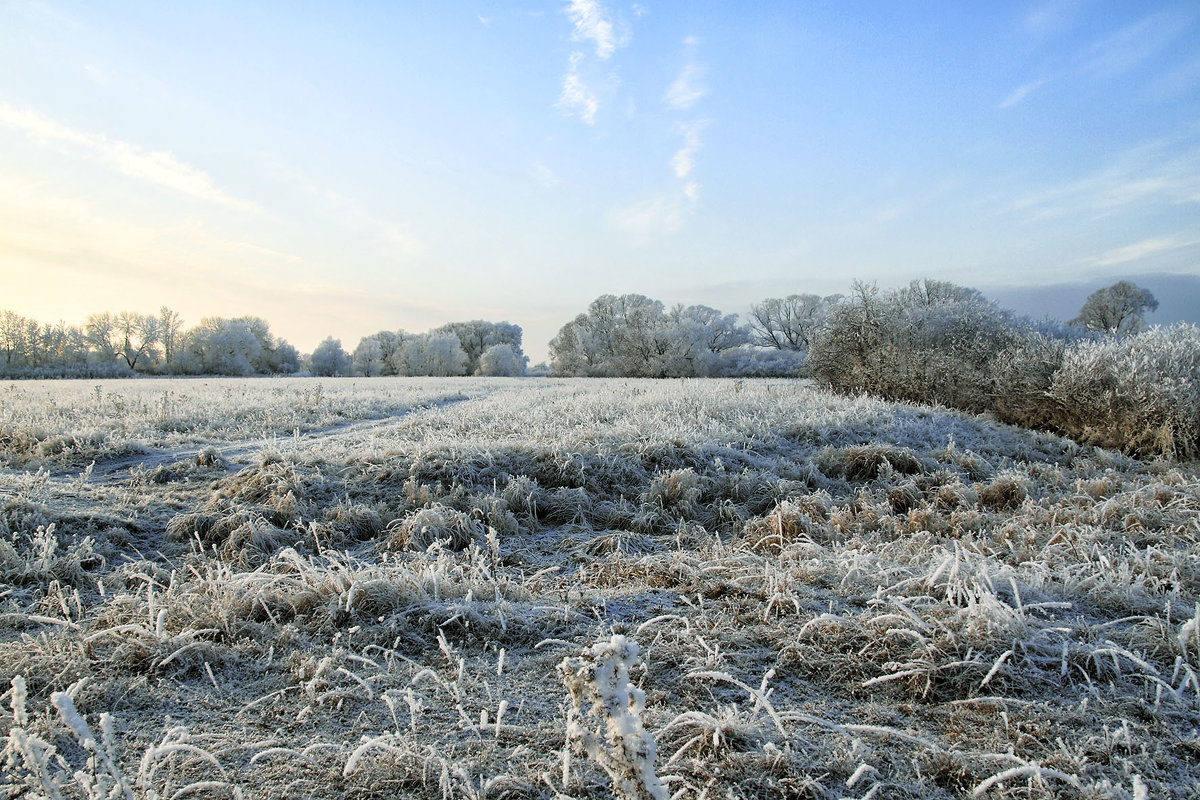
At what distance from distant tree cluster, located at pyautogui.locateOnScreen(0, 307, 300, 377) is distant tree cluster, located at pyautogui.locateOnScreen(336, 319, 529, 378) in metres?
6.68

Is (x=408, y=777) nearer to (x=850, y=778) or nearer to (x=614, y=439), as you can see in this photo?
(x=850, y=778)

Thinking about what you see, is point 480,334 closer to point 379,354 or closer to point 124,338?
point 379,354

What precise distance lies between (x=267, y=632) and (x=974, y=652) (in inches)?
146

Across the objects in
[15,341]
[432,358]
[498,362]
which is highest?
[15,341]

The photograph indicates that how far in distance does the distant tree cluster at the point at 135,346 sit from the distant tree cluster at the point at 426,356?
6682 millimetres

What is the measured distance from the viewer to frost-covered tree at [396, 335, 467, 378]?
58156 mm

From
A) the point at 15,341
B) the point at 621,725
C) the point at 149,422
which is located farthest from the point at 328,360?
the point at 621,725

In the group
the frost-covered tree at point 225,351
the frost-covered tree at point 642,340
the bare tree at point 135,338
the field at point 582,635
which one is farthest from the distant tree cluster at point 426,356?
the field at point 582,635

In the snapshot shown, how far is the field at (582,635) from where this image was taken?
2162 mm

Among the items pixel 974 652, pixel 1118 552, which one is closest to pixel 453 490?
pixel 974 652

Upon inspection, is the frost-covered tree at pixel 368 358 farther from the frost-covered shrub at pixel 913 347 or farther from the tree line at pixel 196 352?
the frost-covered shrub at pixel 913 347

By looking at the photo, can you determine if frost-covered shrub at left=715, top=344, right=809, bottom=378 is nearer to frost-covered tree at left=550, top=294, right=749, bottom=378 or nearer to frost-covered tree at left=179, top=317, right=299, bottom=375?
frost-covered tree at left=550, top=294, right=749, bottom=378

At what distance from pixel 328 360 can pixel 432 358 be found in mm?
12698

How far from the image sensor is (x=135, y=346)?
53.2 metres
